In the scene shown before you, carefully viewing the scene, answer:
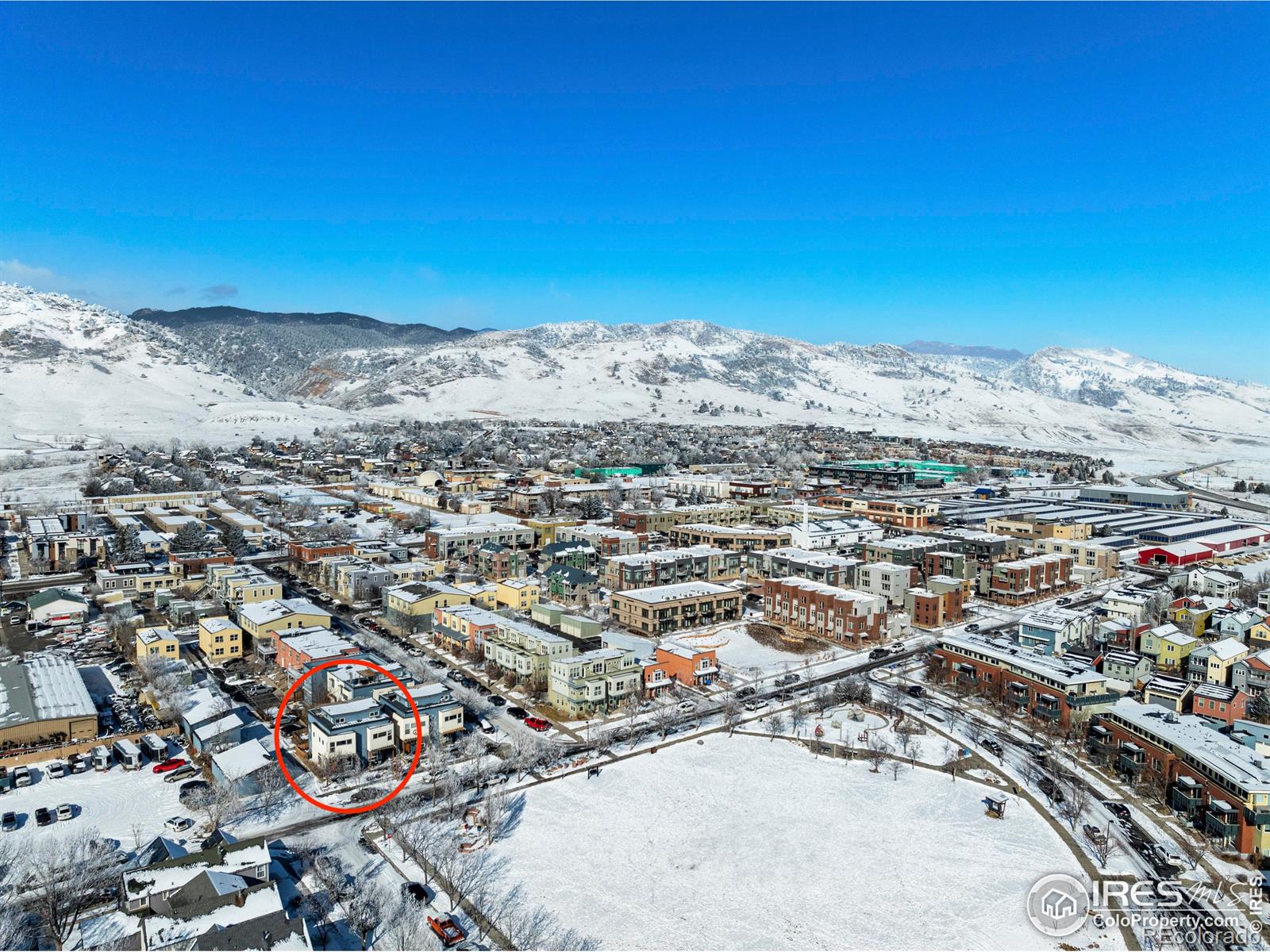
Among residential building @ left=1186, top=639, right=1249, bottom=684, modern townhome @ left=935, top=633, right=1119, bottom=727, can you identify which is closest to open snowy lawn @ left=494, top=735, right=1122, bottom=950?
modern townhome @ left=935, top=633, right=1119, bottom=727

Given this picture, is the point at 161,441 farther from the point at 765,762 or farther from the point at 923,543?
the point at 765,762

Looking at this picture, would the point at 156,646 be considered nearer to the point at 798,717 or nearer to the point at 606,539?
the point at 798,717

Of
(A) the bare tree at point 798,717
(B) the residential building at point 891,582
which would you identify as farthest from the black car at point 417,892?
(B) the residential building at point 891,582

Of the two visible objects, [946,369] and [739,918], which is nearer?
[739,918]

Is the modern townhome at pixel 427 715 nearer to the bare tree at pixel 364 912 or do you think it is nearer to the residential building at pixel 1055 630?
the bare tree at pixel 364 912

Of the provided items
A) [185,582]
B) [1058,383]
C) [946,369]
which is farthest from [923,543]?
[1058,383]

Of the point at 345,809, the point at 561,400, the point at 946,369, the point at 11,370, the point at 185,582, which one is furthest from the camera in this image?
the point at 946,369
